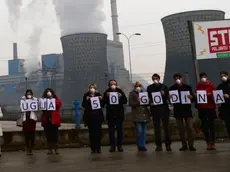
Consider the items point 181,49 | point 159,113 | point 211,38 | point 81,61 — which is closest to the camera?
point 159,113

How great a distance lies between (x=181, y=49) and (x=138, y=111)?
→ 5270 cm

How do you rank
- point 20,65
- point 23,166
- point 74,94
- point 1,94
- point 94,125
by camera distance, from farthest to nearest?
point 20,65, point 1,94, point 74,94, point 94,125, point 23,166

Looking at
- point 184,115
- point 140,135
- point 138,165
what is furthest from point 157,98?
point 138,165

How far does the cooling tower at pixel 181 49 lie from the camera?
57.2 m

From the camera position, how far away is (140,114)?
8.18 meters

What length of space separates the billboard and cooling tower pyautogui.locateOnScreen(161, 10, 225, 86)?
46649 mm

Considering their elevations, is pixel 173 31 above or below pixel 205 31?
above

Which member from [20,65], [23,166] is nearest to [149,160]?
[23,166]

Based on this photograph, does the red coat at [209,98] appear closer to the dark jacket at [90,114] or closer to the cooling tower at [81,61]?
the dark jacket at [90,114]

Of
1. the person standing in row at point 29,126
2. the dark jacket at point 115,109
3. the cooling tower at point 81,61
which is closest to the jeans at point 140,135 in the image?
the dark jacket at point 115,109

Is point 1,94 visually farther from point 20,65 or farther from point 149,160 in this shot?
point 149,160

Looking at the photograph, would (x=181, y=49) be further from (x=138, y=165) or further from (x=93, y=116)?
(x=138, y=165)

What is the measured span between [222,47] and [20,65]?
140 meters

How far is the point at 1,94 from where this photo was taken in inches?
4702
